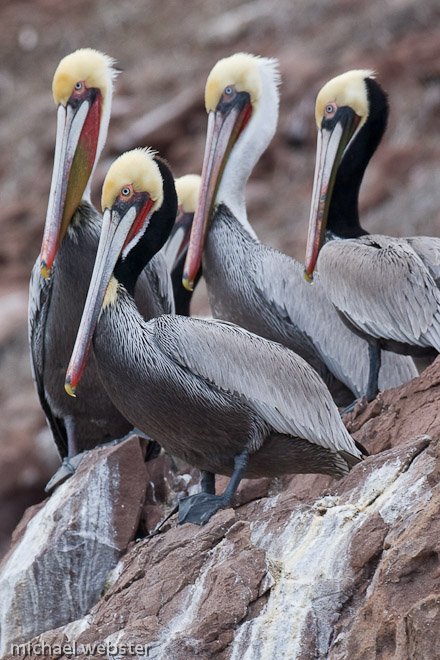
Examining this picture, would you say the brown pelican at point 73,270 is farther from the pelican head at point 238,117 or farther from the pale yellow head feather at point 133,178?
the pale yellow head feather at point 133,178

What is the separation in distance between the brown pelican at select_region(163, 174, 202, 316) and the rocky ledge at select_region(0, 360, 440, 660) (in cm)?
322

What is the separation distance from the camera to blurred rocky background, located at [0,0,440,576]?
13.2 meters

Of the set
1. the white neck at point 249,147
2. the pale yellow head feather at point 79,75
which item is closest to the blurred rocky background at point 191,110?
the white neck at point 249,147

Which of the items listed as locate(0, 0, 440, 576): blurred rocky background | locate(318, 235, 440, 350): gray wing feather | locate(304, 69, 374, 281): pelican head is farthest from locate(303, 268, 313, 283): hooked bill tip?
locate(0, 0, 440, 576): blurred rocky background

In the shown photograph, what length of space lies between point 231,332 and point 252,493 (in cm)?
93

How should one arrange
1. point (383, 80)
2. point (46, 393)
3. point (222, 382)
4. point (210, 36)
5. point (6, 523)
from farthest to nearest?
point (210, 36), point (383, 80), point (6, 523), point (46, 393), point (222, 382)

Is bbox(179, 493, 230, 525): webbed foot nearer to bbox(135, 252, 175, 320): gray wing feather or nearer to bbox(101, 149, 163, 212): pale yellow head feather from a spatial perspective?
bbox(101, 149, 163, 212): pale yellow head feather

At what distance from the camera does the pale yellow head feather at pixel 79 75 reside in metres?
6.84

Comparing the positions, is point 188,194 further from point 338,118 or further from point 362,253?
point 362,253

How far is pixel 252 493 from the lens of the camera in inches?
219

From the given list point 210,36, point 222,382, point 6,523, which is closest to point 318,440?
point 222,382

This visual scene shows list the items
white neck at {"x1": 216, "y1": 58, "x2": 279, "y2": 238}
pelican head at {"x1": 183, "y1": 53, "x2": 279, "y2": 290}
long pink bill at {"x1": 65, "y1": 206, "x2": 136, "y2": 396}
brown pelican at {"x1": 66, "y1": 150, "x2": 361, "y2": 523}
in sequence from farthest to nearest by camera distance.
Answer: pelican head at {"x1": 183, "y1": 53, "x2": 279, "y2": 290}
white neck at {"x1": 216, "y1": 58, "x2": 279, "y2": 238}
long pink bill at {"x1": 65, "y1": 206, "x2": 136, "y2": 396}
brown pelican at {"x1": 66, "y1": 150, "x2": 361, "y2": 523}

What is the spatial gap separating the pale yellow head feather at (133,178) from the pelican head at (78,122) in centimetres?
115

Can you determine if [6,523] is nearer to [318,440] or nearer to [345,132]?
[345,132]
